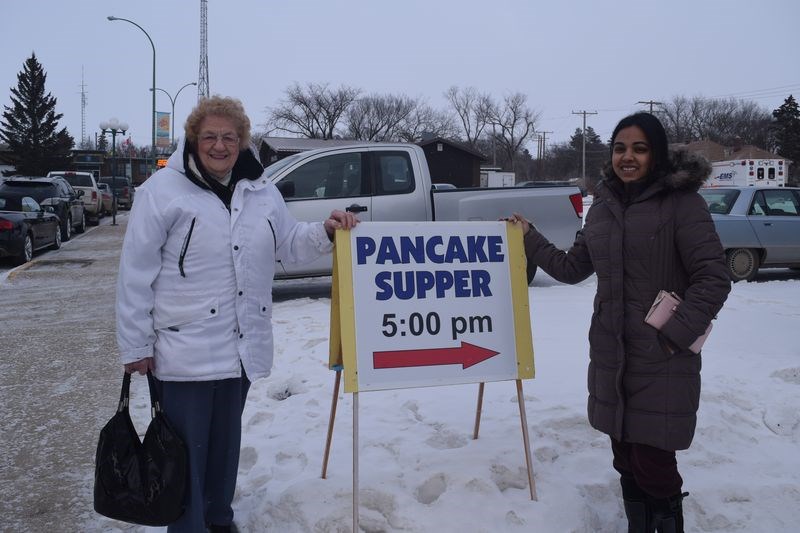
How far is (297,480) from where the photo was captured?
11.9 feet

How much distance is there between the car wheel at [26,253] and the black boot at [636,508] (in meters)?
13.8

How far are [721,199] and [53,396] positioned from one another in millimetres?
11014

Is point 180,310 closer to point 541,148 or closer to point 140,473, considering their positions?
point 140,473

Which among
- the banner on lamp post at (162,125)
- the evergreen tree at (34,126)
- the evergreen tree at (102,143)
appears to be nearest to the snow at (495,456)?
the banner on lamp post at (162,125)

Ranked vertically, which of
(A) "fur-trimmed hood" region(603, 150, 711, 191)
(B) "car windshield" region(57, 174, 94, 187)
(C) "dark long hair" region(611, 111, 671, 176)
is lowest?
(A) "fur-trimmed hood" region(603, 150, 711, 191)

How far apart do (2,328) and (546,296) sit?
6731mm

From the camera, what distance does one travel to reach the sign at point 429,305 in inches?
125

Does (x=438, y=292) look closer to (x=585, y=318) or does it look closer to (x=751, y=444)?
(x=751, y=444)

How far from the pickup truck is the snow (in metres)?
3.10

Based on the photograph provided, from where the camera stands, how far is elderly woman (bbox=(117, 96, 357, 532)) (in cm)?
271

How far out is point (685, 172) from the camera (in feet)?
8.89

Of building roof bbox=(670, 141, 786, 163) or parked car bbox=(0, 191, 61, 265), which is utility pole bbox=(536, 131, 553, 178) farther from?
parked car bbox=(0, 191, 61, 265)

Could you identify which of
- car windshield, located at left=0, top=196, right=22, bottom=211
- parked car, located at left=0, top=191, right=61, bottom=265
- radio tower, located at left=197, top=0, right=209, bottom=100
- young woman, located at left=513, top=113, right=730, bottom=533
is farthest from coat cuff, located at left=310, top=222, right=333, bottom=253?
radio tower, located at left=197, top=0, right=209, bottom=100

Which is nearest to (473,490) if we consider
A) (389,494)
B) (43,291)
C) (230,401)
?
(389,494)
